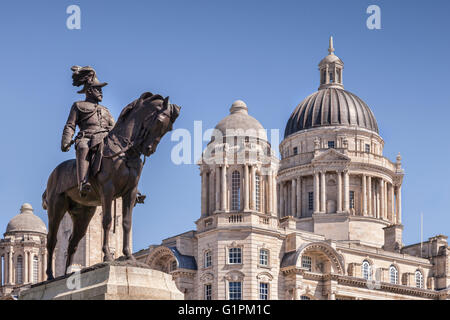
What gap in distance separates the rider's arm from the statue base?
2.94m

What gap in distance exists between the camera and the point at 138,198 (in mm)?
22797

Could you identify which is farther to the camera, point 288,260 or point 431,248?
point 431,248

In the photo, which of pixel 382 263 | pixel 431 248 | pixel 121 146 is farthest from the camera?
pixel 431 248

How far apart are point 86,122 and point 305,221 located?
92.3 metres

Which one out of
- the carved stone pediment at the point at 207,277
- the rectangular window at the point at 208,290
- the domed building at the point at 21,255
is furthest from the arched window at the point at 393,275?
the domed building at the point at 21,255

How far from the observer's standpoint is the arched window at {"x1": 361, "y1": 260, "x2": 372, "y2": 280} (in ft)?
316

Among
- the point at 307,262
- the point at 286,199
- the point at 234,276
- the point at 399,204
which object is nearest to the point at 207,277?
the point at 234,276

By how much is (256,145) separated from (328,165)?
93.1 feet

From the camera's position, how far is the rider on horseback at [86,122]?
21.5m

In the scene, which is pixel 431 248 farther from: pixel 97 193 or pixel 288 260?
pixel 97 193

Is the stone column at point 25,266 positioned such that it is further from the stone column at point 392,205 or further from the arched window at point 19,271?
the stone column at point 392,205
